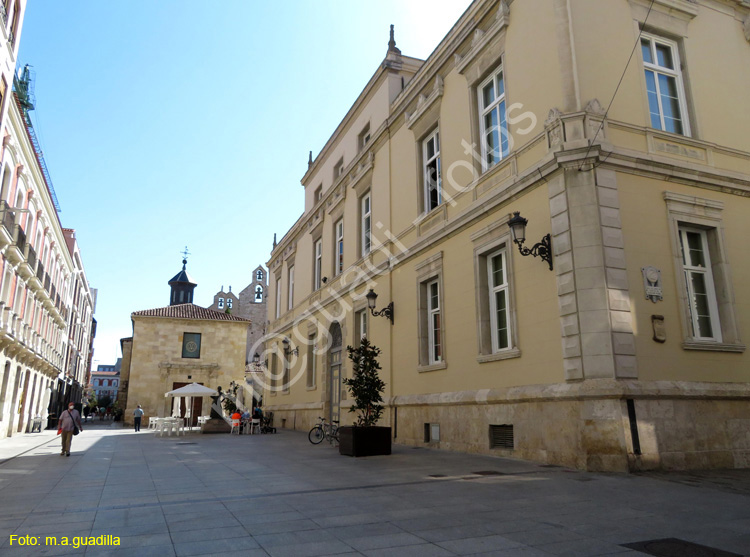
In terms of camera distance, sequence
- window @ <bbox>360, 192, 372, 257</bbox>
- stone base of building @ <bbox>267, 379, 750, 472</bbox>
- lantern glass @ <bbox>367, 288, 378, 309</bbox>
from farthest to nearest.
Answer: window @ <bbox>360, 192, 372, 257</bbox>
lantern glass @ <bbox>367, 288, 378, 309</bbox>
stone base of building @ <bbox>267, 379, 750, 472</bbox>

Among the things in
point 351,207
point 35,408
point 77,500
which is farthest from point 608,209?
point 35,408

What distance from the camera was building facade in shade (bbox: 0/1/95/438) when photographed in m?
18.3

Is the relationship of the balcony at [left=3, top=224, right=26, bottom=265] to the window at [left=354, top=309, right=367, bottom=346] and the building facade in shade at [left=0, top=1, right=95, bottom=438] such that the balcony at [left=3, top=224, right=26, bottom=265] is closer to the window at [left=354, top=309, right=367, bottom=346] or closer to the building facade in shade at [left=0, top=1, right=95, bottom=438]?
the building facade in shade at [left=0, top=1, right=95, bottom=438]

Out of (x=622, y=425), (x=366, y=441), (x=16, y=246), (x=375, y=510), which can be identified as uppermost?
(x=16, y=246)

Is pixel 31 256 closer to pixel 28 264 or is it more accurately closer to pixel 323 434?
pixel 28 264

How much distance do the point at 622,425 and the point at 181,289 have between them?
216 ft

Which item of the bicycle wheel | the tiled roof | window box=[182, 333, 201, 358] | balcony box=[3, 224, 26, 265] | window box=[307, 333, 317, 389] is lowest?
the bicycle wheel

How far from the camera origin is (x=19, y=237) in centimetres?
2048

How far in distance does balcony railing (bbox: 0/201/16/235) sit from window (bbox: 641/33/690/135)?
19.1 metres

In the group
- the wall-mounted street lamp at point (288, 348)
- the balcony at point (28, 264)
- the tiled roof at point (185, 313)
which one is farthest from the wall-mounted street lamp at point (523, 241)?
the tiled roof at point (185, 313)

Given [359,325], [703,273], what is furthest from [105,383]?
[703,273]

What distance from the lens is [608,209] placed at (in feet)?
32.3

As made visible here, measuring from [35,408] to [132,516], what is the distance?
29.3 metres

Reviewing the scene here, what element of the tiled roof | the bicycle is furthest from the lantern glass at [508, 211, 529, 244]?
the tiled roof
